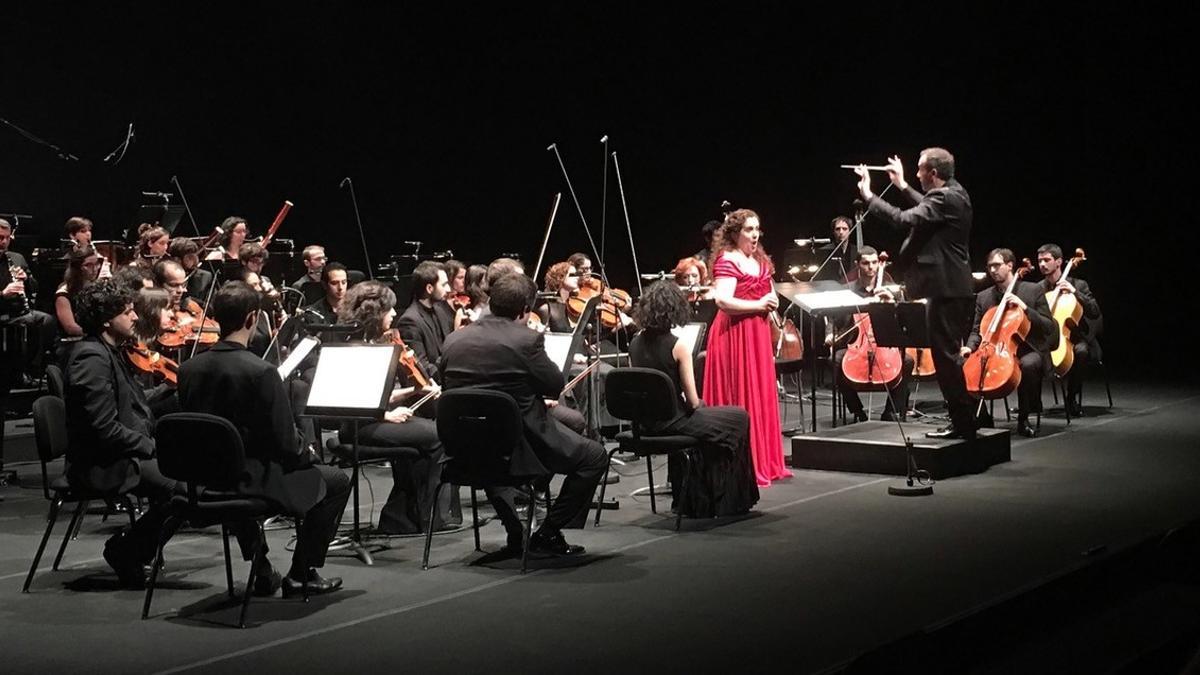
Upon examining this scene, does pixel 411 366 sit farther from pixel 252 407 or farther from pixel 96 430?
pixel 252 407

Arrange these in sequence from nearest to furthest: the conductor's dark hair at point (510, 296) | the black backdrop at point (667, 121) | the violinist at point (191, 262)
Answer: the conductor's dark hair at point (510, 296)
the violinist at point (191, 262)
the black backdrop at point (667, 121)

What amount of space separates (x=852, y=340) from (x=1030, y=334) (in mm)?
1194

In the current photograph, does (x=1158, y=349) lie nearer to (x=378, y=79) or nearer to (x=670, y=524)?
(x=378, y=79)

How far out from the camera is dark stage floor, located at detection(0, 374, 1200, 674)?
3.90 metres

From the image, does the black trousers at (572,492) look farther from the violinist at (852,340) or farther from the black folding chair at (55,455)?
the violinist at (852,340)

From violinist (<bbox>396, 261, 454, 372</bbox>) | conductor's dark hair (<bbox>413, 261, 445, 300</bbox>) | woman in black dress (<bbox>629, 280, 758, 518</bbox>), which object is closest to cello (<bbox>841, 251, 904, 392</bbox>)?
woman in black dress (<bbox>629, 280, 758, 518</bbox>)

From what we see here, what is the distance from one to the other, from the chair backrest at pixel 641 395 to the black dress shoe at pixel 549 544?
76 centimetres

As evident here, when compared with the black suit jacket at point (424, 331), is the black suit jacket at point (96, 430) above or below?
below

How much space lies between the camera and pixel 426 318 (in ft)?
21.9

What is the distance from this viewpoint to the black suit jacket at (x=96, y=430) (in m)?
4.77

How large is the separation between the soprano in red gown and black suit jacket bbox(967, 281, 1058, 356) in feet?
7.45

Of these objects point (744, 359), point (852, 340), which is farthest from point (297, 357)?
point (852, 340)

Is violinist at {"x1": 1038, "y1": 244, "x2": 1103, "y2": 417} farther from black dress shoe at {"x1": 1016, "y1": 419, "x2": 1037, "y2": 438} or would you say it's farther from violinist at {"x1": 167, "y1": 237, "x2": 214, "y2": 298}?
violinist at {"x1": 167, "y1": 237, "x2": 214, "y2": 298}

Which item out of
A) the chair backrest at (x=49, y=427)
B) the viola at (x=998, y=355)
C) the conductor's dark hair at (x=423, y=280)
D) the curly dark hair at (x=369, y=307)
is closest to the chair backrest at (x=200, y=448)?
the chair backrest at (x=49, y=427)
